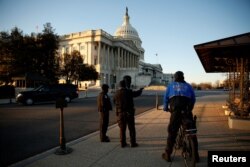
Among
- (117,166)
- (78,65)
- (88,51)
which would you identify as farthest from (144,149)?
(88,51)

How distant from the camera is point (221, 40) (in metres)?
9.31

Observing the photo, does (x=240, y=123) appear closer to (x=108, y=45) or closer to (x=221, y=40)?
(x=221, y=40)

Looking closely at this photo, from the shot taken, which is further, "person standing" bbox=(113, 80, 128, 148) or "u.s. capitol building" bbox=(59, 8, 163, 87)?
"u.s. capitol building" bbox=(59, 8, 163, 87)

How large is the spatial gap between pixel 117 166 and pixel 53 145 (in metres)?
3.02

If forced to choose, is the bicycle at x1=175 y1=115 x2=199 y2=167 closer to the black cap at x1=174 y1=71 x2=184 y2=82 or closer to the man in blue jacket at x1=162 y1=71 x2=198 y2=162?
the man in blue jacket at x1=162 y1=71 x2=198 y2=162

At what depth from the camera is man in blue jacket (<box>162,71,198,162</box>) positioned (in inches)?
220

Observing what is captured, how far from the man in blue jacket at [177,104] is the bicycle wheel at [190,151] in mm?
454

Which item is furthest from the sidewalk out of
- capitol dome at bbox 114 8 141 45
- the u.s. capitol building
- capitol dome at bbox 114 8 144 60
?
capitol dome at bbox 114 8 141 45

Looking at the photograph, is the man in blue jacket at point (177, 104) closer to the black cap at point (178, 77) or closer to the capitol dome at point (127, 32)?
the black cap at point (178, 77)

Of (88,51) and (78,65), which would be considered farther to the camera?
(88,51)

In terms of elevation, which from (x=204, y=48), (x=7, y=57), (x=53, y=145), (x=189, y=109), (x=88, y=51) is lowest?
(x=53, y=145)

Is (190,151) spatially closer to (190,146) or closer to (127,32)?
→ (190,146)

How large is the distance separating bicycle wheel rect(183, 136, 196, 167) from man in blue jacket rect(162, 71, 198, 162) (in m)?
0.45

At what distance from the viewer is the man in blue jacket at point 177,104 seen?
5590mm
